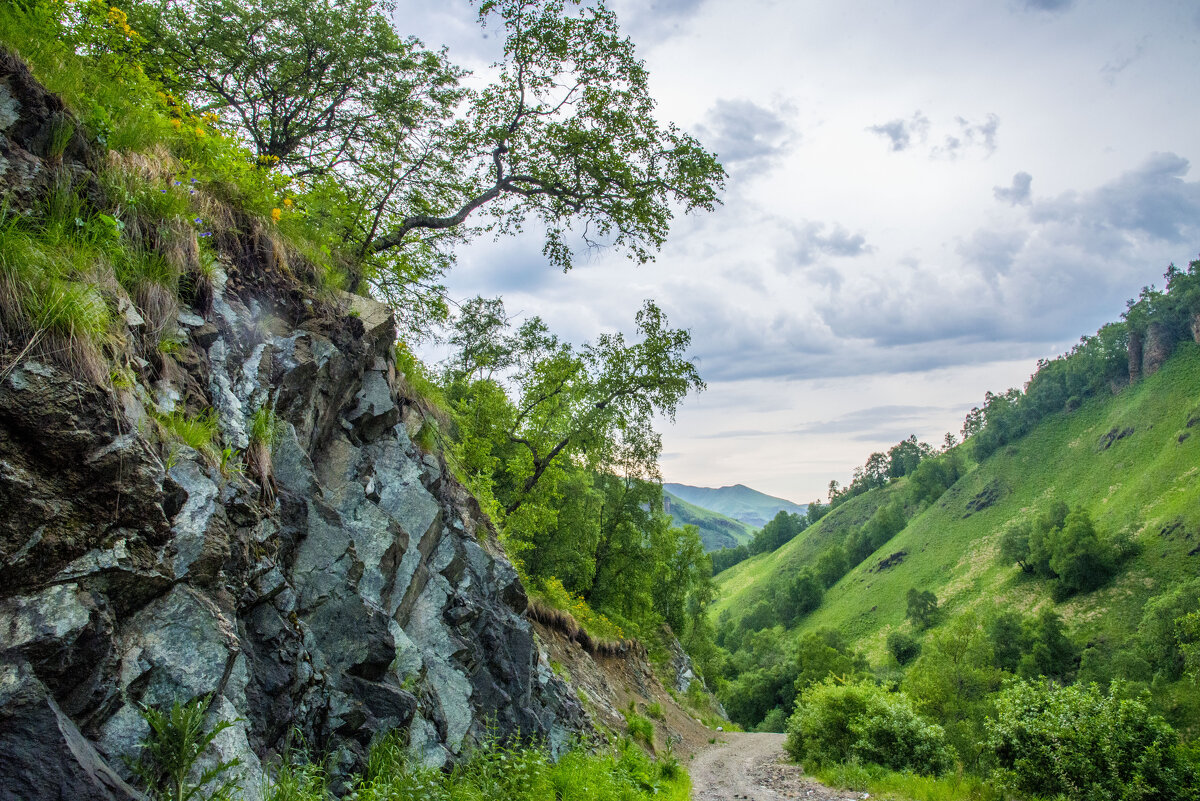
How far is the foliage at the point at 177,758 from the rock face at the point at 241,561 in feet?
0.51

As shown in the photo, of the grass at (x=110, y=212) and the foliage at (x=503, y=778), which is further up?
the grass at (x=110, y=212)

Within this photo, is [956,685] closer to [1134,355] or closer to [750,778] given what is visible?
[750,778]

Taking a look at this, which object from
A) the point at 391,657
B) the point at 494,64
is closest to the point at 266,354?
the point at 391,657

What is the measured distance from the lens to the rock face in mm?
3490

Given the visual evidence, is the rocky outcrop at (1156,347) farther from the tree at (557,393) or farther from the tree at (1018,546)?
the tree at (557,393)

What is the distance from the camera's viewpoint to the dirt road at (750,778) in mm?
15344

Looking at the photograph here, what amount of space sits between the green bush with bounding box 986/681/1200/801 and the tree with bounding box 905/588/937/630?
310ft

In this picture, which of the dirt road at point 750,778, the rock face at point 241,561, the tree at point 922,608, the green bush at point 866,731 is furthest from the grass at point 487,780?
the tree at point 922,608

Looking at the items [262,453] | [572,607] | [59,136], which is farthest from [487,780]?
[572,607]

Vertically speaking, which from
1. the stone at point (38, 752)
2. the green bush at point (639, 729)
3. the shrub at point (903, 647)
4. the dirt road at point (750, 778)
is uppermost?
the stone at point (38, 752)

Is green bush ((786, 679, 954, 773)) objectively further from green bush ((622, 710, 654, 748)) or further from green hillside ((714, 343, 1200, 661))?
green hillside ((714, 343, 1200, 661))

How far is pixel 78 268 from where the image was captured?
15.2ft

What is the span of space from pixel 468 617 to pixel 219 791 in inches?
235

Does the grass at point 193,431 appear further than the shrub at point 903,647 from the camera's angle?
No
